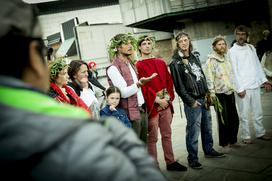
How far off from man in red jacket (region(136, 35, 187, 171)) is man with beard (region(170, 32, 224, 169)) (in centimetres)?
18

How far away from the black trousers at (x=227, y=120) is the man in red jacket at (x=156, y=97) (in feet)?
3.52

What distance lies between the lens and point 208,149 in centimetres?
513

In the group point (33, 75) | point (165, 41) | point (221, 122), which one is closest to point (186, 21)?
point (165, 41)

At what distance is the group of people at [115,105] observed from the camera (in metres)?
0.75

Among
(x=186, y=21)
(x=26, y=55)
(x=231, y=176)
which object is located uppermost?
(x=186, y=21)

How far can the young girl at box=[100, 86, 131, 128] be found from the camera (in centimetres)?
416

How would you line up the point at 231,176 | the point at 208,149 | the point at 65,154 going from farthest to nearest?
the point at 208,149 < the point at 231,176 < the point at 65,154

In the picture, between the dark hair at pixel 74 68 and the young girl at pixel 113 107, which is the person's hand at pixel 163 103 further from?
the dark hair at pixel 74 68

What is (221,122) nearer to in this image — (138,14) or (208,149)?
(208,149)

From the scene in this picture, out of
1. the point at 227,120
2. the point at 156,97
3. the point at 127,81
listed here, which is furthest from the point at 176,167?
the point at 127,81

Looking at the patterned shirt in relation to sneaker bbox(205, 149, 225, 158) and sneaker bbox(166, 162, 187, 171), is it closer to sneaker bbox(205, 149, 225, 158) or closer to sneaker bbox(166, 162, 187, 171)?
sneaker bbox(205, 149, 225, 158)

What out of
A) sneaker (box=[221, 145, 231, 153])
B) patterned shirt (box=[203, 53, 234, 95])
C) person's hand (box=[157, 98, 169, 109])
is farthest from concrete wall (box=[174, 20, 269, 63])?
person's hand (box=[157, 98, 169, 109])

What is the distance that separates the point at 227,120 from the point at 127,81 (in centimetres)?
212

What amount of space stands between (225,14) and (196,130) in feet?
49.0
